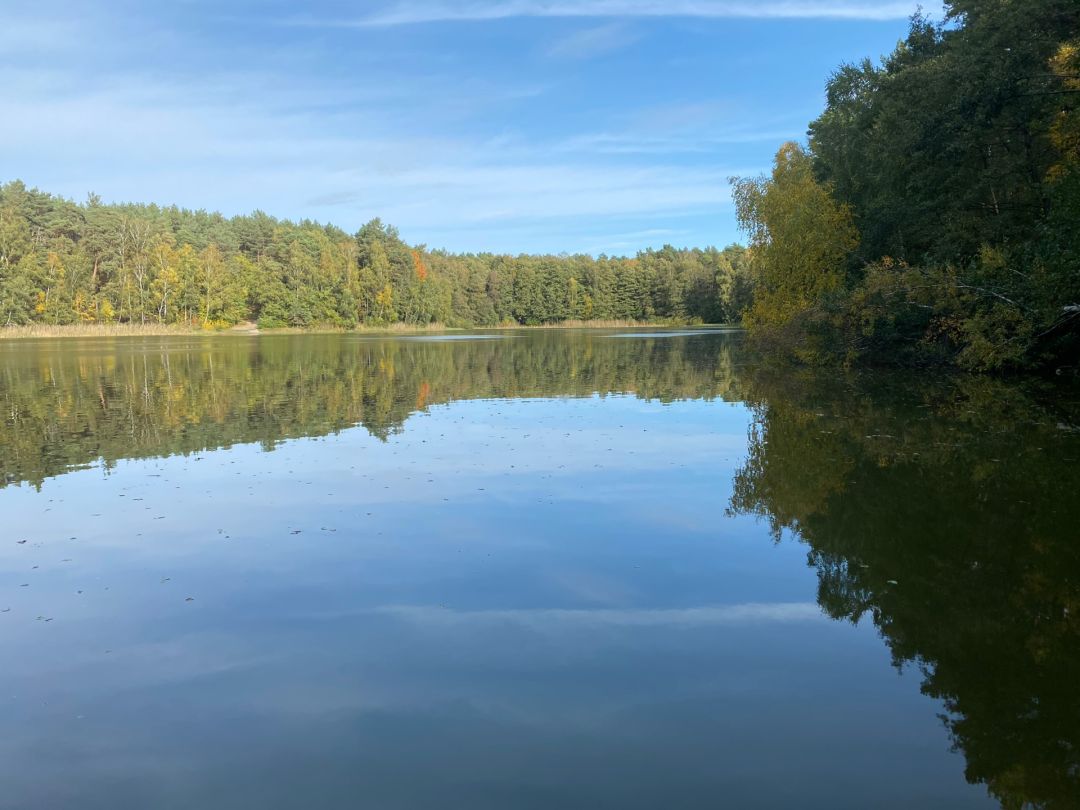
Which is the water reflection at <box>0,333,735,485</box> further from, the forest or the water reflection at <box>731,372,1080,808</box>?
the water reflection at <box>731,372,1080,808</box>

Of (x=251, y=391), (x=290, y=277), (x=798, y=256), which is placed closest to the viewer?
(x=251, y=391)

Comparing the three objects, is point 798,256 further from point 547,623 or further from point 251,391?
point 547,623

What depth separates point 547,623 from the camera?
20.2 ft

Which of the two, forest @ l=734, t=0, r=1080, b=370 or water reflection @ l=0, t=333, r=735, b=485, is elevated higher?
forest @ l=734, t=0, r=1080, b=370

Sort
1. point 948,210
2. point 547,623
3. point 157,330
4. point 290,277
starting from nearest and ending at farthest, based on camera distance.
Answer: point 547,623, point 948,210, point 157,330, point 290,277

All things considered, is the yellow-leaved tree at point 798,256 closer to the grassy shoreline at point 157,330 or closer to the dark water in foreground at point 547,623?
the dark water in foreground at point 547,623

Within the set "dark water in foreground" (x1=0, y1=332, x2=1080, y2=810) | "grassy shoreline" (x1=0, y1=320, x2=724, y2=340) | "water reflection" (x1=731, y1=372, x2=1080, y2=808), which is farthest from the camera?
"grassy shoreline" (x1=0, y1=320, x2=724, y2=340)

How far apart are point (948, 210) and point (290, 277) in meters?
83.8

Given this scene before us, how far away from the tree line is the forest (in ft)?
100

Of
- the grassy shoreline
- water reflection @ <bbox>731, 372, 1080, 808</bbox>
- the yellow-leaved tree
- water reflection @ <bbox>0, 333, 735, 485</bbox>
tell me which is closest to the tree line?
the grassy shoreline

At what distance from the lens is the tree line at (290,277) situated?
8256 cm

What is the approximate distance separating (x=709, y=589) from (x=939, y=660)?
1919 mm

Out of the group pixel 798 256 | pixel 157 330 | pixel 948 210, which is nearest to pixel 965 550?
pixel 948 210

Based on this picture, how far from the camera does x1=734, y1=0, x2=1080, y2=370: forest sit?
19.7 metres
